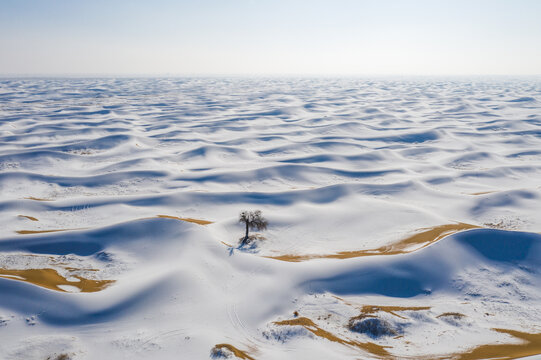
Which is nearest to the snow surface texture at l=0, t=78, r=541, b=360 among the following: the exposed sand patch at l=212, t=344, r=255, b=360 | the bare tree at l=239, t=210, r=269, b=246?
the exposed sand patch at l=212, t=344, r=255, b=360

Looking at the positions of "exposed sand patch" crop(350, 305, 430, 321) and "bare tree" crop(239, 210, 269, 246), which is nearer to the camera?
"exposed sand patch" crop(350, 305, 430, 321)

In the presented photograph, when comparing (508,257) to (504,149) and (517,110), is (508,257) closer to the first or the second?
(504,149)

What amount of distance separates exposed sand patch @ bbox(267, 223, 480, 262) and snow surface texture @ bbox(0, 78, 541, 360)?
146 mm

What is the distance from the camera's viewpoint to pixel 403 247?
19.1 m

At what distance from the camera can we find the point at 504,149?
45062mm

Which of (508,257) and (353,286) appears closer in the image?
(353,286)

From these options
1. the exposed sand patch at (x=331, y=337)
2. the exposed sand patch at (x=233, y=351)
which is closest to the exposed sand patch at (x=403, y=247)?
the exposed sand patch at (x=331, y=337)

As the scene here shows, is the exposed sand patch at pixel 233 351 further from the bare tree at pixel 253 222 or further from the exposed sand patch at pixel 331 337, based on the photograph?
the bare tree at pixel 253 222

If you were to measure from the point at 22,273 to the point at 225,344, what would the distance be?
1175 centimetres

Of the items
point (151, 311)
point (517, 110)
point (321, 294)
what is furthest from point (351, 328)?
point (517, 110)

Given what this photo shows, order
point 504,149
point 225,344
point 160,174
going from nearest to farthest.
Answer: point 225,344, point 160,174, point 504,149

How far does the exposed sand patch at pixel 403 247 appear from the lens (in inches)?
720

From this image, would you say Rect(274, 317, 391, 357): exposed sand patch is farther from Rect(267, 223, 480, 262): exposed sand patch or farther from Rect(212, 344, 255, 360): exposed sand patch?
Rect(267, 223, 480, 262): exposed sand patch

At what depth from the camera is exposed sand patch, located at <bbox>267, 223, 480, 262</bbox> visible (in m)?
18.3
